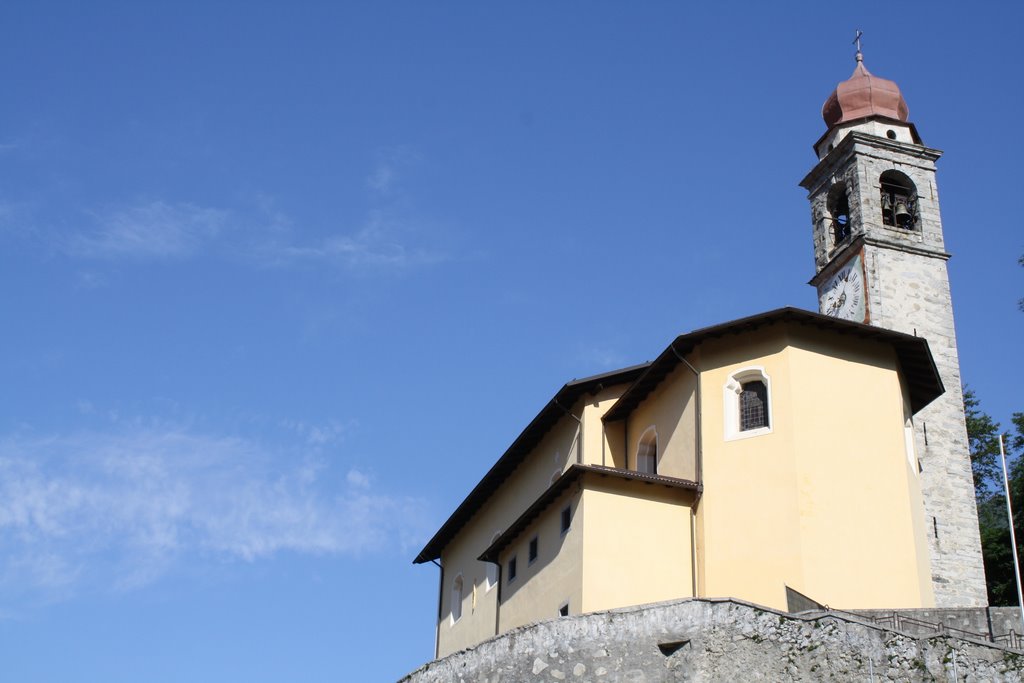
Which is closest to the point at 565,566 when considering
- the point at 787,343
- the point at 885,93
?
the point at 787,343

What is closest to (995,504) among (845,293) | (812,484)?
(845,293)

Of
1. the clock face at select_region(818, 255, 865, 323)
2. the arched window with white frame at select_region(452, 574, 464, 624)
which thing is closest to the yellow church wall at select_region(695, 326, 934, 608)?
the clock face at select_region(818, 255, 865, 323)

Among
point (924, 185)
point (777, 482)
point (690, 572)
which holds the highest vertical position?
point (924, 185)

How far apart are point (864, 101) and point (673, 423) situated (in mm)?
22412

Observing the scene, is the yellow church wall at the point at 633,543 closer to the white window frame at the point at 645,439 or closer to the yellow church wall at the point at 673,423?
the yellow church wall at the point at 673,423

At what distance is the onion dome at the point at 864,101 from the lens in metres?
47.4

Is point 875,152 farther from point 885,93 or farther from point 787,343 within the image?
point 787,343

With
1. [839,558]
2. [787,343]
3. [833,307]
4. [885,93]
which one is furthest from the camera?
[885,93]

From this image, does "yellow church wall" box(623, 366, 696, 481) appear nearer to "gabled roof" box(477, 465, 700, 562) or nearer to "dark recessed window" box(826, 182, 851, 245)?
"gabled roof" box(477, 465, 700, 562)

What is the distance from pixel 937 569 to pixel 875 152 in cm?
1639

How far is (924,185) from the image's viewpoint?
149 feet

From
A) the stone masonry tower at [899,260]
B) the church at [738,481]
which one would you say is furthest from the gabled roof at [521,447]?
the stone masonry tower at [899,260]

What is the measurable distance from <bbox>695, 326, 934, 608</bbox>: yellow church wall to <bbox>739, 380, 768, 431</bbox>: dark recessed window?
1.03 feet

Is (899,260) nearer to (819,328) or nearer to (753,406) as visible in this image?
(819,328)
